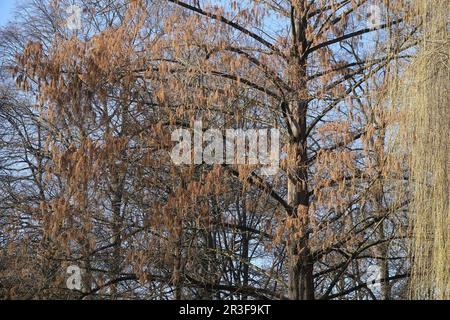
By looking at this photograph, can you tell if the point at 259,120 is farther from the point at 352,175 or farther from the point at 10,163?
the point at 10,163

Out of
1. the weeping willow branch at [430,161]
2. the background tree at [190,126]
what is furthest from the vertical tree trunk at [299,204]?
the weeping willow branch at [430,161]

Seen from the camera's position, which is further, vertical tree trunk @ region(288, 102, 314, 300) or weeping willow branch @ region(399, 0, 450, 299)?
vertical tree trunk @ region(288, 102, 314, 300)

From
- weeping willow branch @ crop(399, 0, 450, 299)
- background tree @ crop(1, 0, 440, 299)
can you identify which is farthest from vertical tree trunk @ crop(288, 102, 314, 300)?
weeping willow branch @ crop(399, 0, 450, 299)

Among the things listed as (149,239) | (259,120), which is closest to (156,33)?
(259,120)

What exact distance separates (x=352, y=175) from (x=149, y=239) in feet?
6.99

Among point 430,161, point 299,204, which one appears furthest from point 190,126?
point 430,161

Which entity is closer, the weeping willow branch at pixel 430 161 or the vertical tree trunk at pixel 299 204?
the weeping willow branch at pixel 430 161

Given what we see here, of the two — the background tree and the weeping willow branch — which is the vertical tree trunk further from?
the weeping willow branch

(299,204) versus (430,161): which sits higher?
(430,161)

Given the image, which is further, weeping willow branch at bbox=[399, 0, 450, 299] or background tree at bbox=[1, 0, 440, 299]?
background tree at bbox=[1, 0, 440, 299]

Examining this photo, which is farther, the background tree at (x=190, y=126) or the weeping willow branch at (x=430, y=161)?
the background tree at (x=190, y=126)

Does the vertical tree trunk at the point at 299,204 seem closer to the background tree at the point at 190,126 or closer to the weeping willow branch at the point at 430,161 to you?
the background tree at the point at 190,126

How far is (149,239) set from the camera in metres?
7.14

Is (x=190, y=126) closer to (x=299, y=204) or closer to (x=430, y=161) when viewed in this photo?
(x=299, y=204)
